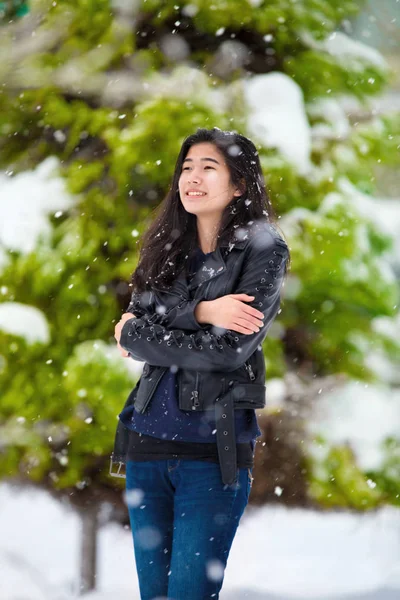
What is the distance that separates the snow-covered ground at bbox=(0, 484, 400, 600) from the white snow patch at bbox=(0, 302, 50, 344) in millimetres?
1267

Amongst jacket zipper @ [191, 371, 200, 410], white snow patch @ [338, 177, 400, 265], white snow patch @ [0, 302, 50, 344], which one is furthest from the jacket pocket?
white snow patch @ [338, 177, 400, 265]

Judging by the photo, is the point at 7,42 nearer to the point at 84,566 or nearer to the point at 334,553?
the point at 84,566

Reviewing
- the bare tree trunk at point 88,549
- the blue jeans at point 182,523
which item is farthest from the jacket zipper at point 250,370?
the bare tree trunk at point 88,549

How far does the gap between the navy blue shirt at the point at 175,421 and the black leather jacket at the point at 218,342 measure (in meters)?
0.02

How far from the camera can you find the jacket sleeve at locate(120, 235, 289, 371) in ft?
6.07

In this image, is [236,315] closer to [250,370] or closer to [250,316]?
[250,316]

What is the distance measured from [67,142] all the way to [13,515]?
2.63 m

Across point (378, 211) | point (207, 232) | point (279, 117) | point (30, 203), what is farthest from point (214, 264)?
point (378, 211)

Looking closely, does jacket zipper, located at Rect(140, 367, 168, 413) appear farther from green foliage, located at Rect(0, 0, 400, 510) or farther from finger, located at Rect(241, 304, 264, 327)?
green foliage, located at Rect(0, 0, 400, 510)

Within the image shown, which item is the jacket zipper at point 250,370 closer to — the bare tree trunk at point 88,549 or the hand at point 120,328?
the hand at point 120,328

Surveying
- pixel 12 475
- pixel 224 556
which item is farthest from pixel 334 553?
pixel 224 556

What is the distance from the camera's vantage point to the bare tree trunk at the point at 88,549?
468 cm

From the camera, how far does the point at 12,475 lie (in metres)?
4.55

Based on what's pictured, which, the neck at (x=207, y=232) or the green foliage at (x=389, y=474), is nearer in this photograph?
the neck at (x=207, y=232)
